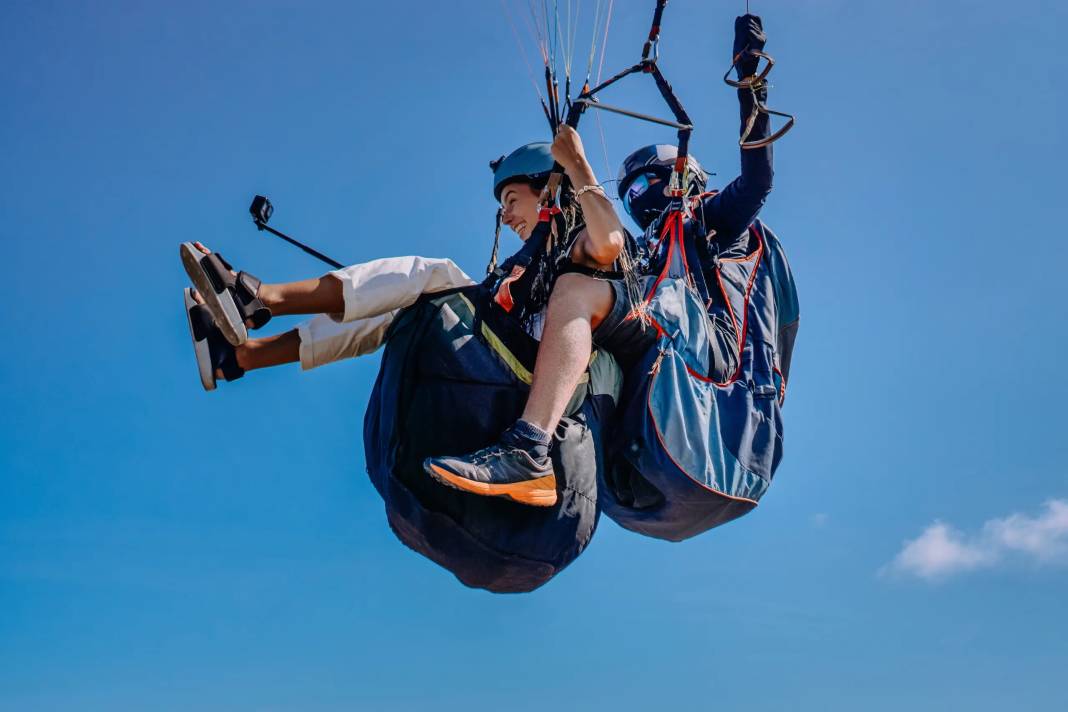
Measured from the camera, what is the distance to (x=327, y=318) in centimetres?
361

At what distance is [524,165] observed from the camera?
166 inches

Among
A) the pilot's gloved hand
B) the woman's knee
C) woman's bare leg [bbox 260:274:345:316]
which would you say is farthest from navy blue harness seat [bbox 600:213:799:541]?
woman's bare leg [bbox 260:274:345:316]

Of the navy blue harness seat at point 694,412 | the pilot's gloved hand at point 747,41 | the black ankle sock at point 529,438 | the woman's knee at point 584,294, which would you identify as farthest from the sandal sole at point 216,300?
the pilot's gloved hand at point 747,41

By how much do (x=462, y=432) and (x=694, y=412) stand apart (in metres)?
0.82

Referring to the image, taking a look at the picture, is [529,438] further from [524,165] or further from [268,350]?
[524,165]

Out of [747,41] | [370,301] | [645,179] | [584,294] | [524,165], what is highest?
[645,179]

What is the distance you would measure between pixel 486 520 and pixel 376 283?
0.82 m

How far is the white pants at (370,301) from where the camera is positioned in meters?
3.44

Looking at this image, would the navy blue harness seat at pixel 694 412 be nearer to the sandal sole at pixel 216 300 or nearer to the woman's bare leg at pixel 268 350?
the woman's bare leg at pixel 268 350

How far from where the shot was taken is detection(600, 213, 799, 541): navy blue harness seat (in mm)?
3729

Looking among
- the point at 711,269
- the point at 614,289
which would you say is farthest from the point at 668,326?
the point at 711,269

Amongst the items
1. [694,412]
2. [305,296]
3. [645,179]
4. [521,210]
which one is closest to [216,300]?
[305,296]

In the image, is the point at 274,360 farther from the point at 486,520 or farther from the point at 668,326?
the point at 668,326

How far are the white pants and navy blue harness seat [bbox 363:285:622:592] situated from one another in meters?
0.06
